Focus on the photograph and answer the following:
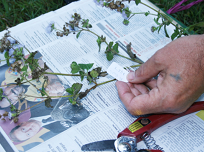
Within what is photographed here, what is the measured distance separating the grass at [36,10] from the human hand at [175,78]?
22.1 inches

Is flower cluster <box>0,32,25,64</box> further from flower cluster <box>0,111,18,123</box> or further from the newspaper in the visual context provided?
flower cluster <box>0,111,18,123</box>

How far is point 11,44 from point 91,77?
47 centimetres

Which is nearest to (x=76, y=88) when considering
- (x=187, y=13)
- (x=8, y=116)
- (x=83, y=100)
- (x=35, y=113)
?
(x=83, y=100)

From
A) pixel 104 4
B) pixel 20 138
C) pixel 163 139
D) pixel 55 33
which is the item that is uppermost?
pixel 104 4

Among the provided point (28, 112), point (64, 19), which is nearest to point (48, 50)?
point (64, 19)

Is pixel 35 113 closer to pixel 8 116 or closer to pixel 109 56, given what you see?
pixel 8 116

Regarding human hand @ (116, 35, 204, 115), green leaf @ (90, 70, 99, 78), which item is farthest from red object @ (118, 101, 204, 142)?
green leaf @ (90, 70, 99, 78)

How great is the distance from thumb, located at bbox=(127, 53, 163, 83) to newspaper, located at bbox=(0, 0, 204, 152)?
0.12 m

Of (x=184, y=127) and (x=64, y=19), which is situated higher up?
(x=64, y=19)

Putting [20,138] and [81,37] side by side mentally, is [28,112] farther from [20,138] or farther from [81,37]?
[81,37]

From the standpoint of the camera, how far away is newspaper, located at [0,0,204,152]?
83 cm

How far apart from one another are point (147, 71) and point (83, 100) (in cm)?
32

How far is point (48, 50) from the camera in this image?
108 cm

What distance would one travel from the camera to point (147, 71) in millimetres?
836
